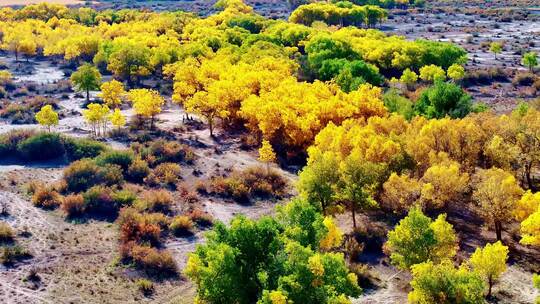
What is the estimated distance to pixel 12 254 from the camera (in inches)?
1499

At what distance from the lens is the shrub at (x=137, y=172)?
53.1 metres

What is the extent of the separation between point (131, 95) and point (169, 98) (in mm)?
14260

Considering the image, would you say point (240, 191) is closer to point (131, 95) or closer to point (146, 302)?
point (146, 302)

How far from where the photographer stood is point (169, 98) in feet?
271

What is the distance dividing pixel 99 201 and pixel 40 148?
14.8m

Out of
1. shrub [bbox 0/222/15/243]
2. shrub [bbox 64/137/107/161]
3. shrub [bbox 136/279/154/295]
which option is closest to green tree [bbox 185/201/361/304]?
shrub [bbox 136/279/154/295]

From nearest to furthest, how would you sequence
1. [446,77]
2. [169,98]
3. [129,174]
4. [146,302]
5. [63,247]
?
[146,302], [63,247], [129,174], [169,98], [446,77]

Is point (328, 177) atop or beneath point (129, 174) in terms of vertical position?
atop

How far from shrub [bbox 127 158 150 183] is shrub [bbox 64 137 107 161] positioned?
6391mm

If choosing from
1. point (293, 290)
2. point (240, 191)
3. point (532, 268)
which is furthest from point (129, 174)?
point (532, 268)

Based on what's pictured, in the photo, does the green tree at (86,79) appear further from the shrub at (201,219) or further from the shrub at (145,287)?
the shrub at (145,287)

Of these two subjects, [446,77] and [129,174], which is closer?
[129,174]

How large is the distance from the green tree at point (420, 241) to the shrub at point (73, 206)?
2632 cm

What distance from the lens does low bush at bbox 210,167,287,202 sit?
162 ft
